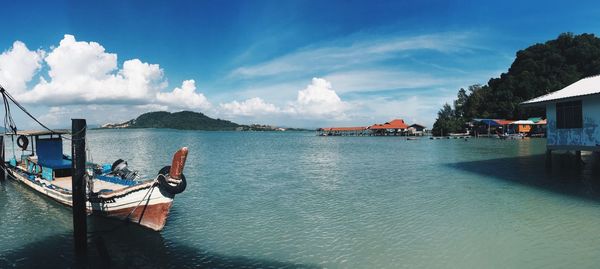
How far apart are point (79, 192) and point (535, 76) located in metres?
97.1

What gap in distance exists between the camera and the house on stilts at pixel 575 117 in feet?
61.1

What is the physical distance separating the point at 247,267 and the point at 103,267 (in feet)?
12.3

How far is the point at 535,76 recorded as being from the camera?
84.1m

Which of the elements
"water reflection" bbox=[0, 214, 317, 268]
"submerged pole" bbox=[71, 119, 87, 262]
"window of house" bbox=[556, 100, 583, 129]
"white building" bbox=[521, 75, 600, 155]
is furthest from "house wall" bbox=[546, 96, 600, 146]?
"submerged pole" bbox=[71, 119, 87, 262]

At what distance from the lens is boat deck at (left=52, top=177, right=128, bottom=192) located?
47.6 feet

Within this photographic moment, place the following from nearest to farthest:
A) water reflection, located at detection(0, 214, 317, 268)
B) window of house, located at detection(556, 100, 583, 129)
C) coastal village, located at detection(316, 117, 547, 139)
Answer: water reflection, located at detection(0, 214, 317, 268) < window of house, located at detection(556, 100, 583, 129) < coastal village, located at detection(316, 117, 547, 139)

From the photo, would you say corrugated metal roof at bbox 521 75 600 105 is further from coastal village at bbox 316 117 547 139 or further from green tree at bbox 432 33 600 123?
green tree at bbox 432 33 600 123

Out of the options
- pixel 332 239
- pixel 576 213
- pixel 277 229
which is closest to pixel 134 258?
pixel 277 229

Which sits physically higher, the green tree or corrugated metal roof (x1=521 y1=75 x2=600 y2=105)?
the green tree

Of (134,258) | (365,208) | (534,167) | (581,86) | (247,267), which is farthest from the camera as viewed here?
(534,167)

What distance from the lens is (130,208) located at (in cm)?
1186

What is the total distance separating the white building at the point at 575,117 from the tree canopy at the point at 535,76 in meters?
62.1

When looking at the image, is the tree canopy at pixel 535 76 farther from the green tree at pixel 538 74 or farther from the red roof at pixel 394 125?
the red roof at pixel 394 125

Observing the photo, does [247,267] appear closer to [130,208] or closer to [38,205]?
[130,208]
